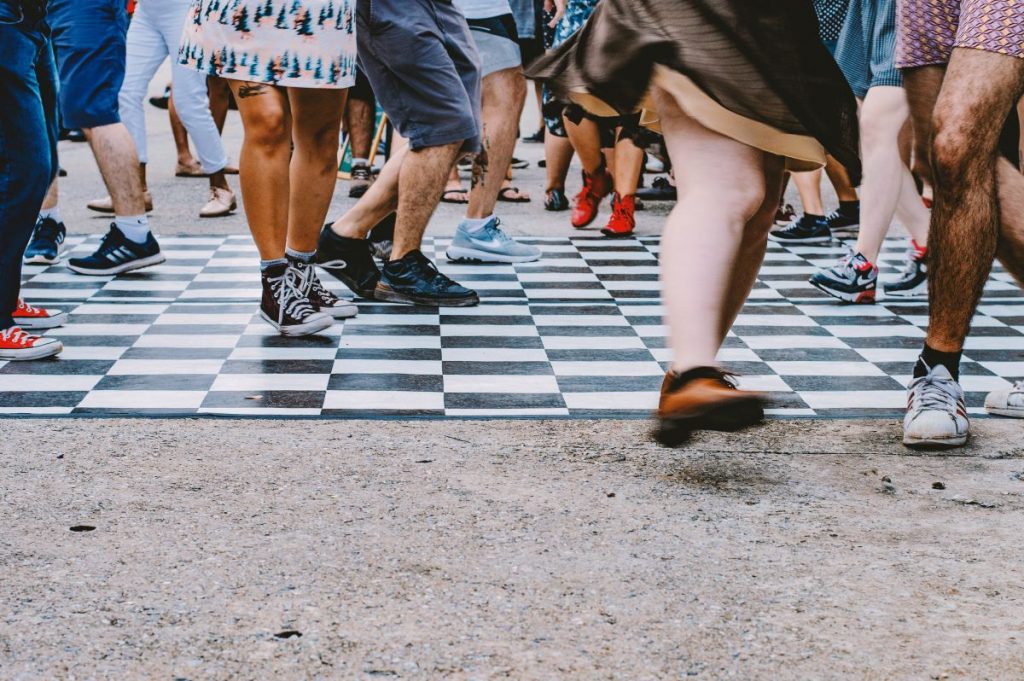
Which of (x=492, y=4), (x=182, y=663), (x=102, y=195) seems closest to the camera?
(x=182, y=663)

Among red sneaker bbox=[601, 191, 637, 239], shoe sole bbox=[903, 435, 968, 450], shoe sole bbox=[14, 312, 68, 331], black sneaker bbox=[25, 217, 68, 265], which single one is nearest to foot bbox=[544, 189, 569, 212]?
red sneaker bbox=[601, 191, 637, 239]

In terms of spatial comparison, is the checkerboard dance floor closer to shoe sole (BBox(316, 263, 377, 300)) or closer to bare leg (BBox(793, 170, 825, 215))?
shoe sole (BBox(316, 263, 377, 300))

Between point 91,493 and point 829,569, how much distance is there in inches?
49.7

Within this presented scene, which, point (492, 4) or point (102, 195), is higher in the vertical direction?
point (492, 4)

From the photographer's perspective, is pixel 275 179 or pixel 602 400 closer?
pixel 602 400

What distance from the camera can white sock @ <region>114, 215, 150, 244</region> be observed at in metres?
4.77

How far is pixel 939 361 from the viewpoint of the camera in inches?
113

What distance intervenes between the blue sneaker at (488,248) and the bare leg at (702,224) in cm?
258

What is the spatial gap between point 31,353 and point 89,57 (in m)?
1.87

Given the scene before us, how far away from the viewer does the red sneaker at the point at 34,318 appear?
12.4 ft

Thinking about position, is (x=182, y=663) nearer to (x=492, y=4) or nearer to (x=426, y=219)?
(x=426, y=219)

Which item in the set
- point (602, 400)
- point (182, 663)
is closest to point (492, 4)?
Result: point (602, 400)

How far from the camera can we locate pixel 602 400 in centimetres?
309

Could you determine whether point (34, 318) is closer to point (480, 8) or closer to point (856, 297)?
point (480, 8)
